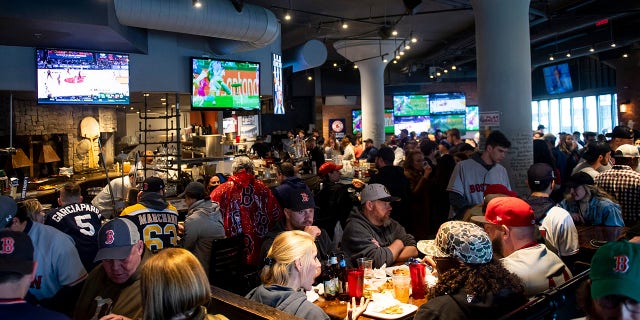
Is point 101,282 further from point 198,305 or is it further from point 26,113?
point 26,113

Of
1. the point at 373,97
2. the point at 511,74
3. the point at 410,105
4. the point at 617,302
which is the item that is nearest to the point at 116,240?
the point at 617,302

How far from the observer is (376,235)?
15.1 feet

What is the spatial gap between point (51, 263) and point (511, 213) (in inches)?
121

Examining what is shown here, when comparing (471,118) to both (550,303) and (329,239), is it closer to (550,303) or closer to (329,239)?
(329,239)

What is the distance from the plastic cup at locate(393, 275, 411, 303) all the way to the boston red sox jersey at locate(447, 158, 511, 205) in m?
2.69

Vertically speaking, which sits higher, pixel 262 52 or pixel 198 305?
pixel 262 52

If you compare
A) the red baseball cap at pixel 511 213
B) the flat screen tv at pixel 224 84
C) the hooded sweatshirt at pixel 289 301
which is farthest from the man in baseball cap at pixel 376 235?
the flat screen tv at pixel 224 84

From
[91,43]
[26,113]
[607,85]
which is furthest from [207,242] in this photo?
[607,85]

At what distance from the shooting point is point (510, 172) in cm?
797

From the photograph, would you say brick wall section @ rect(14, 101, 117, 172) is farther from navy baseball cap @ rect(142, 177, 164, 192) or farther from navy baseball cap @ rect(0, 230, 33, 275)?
navy baseball cap @ rect(0, 230, 33, 275)

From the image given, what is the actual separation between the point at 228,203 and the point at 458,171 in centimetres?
261

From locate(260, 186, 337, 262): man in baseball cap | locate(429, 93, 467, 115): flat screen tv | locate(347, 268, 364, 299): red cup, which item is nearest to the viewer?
locate(347, 268, 364, 299): red cup

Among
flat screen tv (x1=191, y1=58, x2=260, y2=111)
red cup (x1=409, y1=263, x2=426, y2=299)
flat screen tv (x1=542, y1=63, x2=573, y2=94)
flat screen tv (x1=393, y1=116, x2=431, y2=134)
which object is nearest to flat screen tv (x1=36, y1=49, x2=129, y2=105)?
flat screen tv (x1=191, y1=58, x2=260, y2=111)

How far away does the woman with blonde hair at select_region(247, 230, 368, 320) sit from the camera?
2879mm
